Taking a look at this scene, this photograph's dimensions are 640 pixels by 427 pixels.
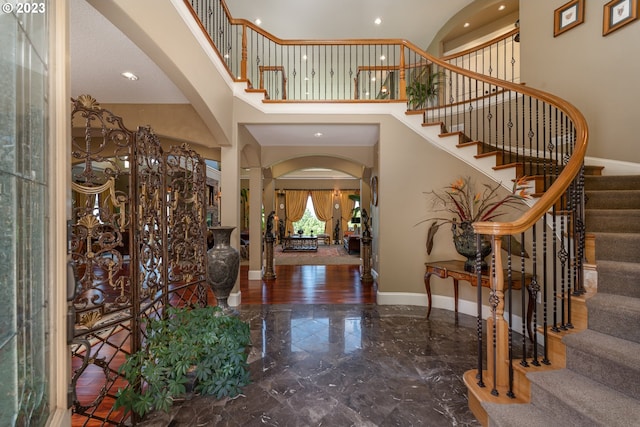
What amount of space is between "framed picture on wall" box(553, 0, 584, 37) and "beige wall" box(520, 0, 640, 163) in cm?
6

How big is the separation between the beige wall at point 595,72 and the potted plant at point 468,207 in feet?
3.95

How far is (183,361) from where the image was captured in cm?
189

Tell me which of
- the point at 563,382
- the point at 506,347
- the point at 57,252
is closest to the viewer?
the point at 57,252

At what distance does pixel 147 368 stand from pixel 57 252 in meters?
1.31

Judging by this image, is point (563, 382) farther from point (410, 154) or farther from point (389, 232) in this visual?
point (410, 154)

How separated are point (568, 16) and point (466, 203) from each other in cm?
266

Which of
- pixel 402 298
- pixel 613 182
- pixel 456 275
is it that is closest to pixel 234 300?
pixel 402 298

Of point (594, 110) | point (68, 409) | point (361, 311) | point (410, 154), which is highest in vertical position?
point (594, 110)

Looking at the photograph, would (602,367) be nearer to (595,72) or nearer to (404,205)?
(404,205)

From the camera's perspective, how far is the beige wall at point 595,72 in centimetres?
302

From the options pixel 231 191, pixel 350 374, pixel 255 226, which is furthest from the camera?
pixel 255 226

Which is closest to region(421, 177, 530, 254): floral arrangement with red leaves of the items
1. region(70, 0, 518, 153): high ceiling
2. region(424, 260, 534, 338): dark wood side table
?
region(424, 260, 534, 338): dark wood side table

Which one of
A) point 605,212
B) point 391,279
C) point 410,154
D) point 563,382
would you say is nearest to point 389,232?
point 391,279

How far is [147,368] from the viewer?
185 cm
